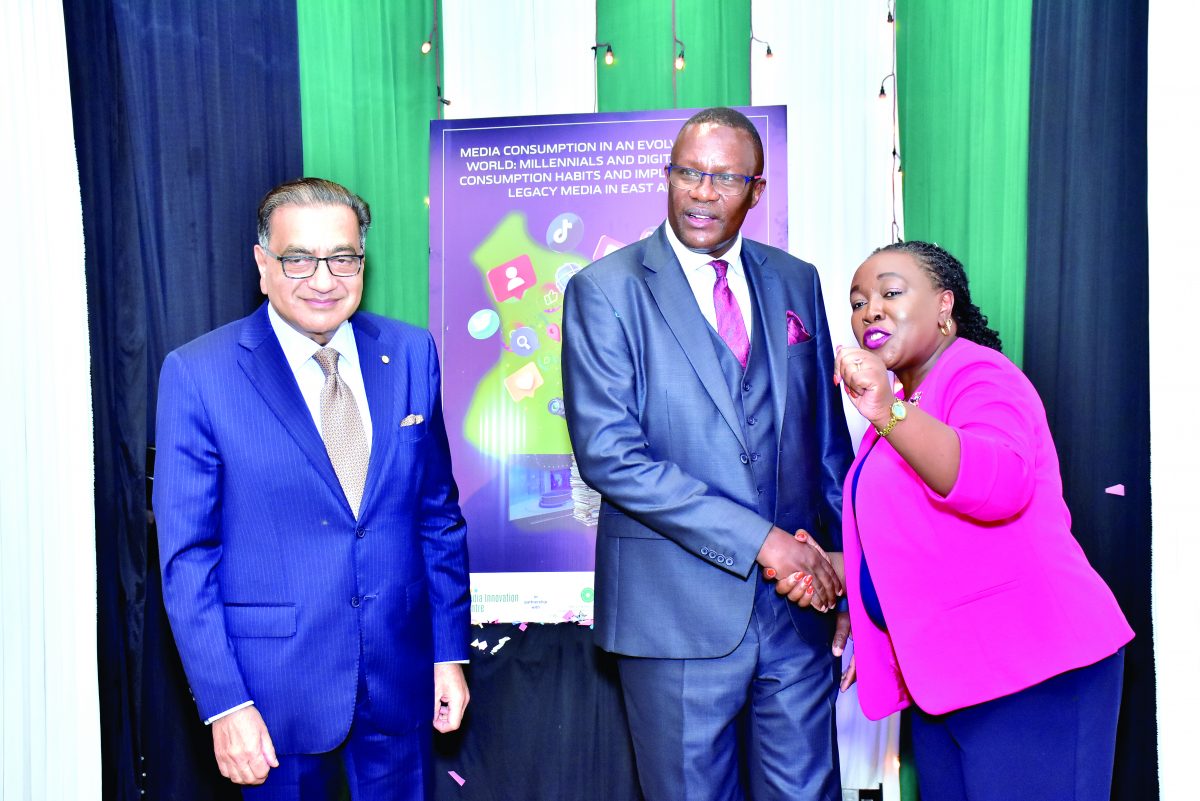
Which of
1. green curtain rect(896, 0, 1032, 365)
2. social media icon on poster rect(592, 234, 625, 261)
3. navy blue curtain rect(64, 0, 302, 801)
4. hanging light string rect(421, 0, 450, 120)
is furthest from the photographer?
hanging light string rect(421, 0, 450, 120)

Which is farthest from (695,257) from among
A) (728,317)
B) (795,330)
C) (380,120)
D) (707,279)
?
(380,120)

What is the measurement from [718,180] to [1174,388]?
118cm

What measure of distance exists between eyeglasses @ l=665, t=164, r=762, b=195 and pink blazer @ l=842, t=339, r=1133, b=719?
64 cm

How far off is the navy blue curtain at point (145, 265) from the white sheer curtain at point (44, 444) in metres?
0.14

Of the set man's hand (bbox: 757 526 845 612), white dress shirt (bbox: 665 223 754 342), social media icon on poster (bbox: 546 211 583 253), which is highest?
social media icon on poster (bbox: 546 211 583 253)

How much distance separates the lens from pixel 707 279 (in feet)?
7.28

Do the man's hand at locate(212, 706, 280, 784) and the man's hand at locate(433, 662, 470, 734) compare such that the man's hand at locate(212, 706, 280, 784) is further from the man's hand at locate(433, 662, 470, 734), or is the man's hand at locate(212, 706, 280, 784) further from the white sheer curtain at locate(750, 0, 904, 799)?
the white sheer curtain at locate(750, 0, 904, 799)

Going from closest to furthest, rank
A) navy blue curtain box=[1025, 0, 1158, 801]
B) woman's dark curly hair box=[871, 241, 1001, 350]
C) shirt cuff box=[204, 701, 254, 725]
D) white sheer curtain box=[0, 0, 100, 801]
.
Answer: shirt cuff box=[204, 701, 254, 725], woman's dark curly hair box=[871, 241, 1001, 350], white sheer curtain box=[0, 0, 100, 801], navy blue curtain box=[1025, 0, 1158, 801]

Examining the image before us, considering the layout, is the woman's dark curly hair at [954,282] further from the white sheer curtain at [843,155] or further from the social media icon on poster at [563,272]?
the social media icon on poster at [563,272]

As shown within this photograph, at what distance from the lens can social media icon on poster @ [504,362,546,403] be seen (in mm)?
3246

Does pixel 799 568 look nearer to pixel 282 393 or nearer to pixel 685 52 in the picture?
pixel 282 393

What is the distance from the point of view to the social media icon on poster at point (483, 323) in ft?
10.7

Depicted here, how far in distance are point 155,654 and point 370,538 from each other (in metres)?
1.24

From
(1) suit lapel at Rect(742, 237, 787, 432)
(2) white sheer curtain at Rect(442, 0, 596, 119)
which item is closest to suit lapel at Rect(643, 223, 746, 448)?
(1) suit lapel at Rect(742, 237, 787, 432)
